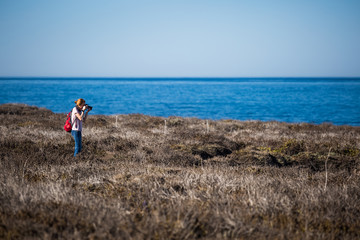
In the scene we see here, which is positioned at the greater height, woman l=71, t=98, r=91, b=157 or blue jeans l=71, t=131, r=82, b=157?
woman l=71, t=98, r=91, b=157

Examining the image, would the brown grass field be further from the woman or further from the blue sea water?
the blue sea water

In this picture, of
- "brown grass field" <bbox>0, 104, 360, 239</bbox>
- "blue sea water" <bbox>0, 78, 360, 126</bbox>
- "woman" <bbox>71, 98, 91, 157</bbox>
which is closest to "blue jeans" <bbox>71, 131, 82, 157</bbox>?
"woman" <bbox>71, 98, 91, 157</bbox>

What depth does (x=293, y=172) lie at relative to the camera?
643cm

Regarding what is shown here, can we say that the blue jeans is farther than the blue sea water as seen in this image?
No

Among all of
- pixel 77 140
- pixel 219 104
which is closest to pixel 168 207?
pixel 77 140

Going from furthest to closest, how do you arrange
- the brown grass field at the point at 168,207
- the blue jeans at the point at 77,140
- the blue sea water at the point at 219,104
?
the blue sea water at the point at 219,104
the blue jeans at the point at 77,140
the brown grass field at the point at 168,207

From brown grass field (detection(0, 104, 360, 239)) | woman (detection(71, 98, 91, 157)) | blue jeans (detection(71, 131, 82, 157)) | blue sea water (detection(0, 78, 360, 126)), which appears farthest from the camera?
blue sea water (detection(0, 78, 360, 126))

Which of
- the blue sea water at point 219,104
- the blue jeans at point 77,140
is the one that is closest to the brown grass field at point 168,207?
the blue jeans at point 77,140

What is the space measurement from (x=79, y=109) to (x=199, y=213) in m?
5.97

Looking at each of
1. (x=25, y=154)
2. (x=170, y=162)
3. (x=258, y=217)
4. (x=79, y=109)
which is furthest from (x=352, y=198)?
(x=25, y=154)

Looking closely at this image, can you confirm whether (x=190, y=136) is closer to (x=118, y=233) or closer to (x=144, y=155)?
(x=144, y=155)

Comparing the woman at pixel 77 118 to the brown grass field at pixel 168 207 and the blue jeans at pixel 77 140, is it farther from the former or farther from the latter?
the brown grass field at pixel 168 207

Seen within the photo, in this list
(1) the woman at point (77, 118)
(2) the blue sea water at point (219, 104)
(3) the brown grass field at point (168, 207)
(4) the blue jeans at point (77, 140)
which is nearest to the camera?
(3) the brown grass field at point (168, 207)

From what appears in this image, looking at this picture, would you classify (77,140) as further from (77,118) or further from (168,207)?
(168,207)
